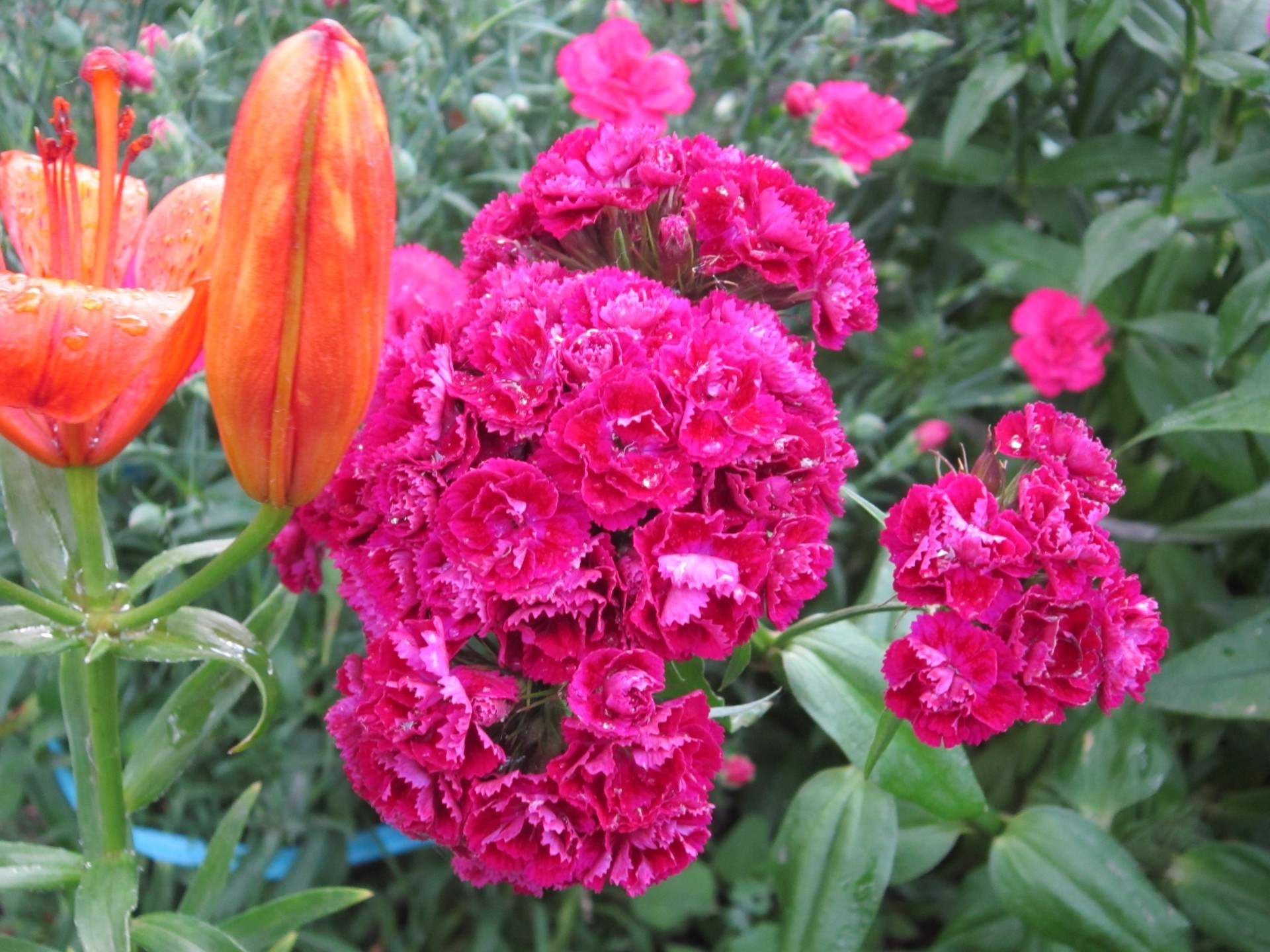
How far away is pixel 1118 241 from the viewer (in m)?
0.92

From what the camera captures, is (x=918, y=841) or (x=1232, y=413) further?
(x=918, y=841)

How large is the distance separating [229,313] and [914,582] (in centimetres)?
29

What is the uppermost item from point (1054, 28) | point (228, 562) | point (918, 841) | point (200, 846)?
point (1054, 28)

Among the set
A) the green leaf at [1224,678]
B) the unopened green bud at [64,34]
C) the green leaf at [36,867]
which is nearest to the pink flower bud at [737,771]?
the green leaf at [1224,678]

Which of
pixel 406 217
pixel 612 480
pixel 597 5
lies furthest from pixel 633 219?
pixel 597 5

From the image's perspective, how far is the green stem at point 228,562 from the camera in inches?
16.2

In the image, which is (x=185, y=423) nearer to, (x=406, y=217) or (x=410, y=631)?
(x=406, y=217)

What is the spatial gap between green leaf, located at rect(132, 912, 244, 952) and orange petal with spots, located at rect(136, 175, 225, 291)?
1.09ft

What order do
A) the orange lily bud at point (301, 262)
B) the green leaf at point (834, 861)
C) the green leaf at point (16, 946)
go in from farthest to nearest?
the green leaf at point (834, 861) → the green leaf at point (16, 946) → the orange lily bud at point (301, 262)

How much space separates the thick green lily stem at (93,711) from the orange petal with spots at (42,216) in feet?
0.34

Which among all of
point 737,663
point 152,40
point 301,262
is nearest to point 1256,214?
point 737,663

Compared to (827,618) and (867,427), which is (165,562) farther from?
(867,427)

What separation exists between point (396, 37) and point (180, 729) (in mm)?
519

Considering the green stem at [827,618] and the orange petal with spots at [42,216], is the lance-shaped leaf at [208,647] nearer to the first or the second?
the orange petal with spots at [42,216]
